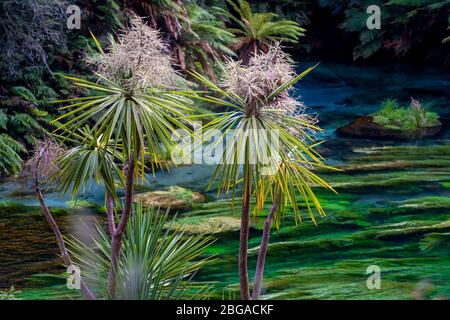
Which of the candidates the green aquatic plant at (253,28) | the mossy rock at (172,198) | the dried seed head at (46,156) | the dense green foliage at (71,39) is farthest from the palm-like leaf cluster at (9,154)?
the green aquatic plant at (253,28)

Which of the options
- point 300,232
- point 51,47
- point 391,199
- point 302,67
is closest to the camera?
point 300,232

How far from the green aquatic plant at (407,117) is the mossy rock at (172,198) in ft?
14.9

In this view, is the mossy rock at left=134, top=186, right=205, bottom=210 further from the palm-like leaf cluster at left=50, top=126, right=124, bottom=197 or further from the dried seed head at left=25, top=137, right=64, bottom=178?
the palm-like leaf cluster at left=50, top=126, right=124, bottom=197

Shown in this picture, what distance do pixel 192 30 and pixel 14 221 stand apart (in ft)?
17.6

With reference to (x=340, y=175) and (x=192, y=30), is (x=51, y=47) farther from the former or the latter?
(x=340, y=175)

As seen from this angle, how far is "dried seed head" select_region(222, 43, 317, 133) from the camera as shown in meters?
3.02

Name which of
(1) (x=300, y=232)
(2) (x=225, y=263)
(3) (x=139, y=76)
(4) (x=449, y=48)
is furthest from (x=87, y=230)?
(4) (x=449, y=48)

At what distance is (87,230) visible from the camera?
284 inches

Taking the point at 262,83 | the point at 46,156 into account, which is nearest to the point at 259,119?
the point at 262,83

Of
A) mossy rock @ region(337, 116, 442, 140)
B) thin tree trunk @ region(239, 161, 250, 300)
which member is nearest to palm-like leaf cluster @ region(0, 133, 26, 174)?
mossy rock @ region(337, 116, 442, 140)

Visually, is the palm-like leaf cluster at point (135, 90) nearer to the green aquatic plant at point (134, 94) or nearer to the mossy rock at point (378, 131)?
the green aquatic plant at point (134, 94)

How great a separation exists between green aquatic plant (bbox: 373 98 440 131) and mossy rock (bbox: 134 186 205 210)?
14.9 feet

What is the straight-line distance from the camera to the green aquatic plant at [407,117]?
11.5 metres

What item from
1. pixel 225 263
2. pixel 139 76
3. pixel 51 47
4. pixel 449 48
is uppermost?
pixel 449 48
